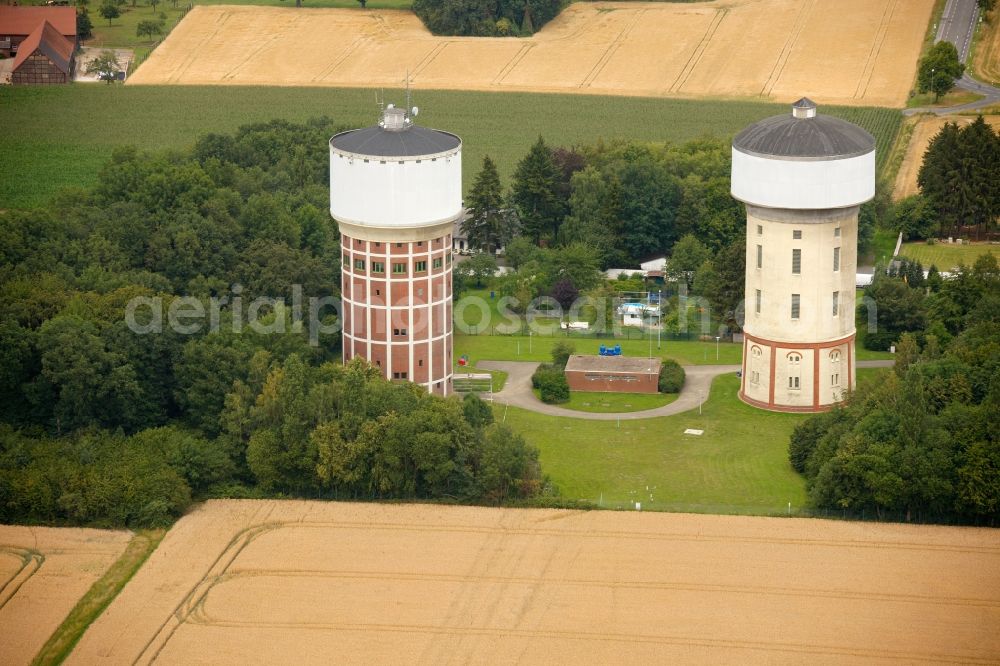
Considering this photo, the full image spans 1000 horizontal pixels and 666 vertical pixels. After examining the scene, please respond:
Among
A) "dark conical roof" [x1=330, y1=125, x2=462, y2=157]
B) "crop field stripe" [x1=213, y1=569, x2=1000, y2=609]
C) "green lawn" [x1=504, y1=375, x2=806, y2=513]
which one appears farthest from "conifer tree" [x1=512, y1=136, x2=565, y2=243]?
"crop field stripe" [x1=213, y1=569, x2=1000, y2=609]

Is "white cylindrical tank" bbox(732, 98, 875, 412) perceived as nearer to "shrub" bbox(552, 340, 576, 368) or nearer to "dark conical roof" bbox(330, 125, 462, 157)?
"shrub" bbox(552, 340, 576, 368)

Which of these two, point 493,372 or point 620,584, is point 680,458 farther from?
point 620,584

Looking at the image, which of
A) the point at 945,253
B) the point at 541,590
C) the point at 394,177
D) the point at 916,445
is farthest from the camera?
the point at 945,253

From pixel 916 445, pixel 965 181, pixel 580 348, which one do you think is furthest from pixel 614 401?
pixel 965 181

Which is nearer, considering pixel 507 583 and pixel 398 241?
pixel 507 583

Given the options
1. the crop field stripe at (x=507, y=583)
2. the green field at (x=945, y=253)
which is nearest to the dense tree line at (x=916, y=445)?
the crop field stripe at (x=507, y=583)

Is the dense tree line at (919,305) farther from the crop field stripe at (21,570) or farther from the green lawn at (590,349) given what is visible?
the crop field stripe at (21,570)
